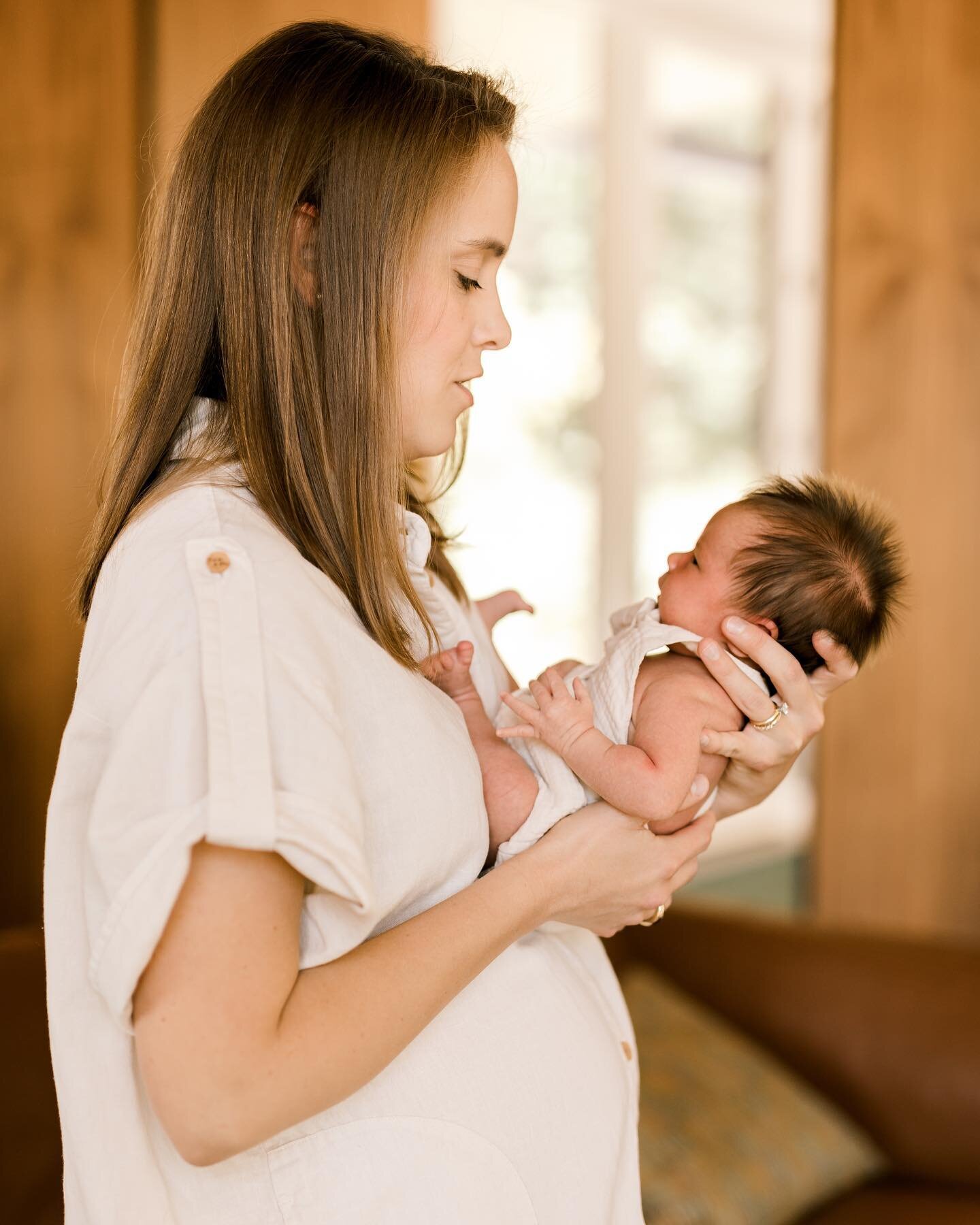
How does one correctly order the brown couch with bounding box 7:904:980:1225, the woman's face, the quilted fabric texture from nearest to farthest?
the woman's face, the quilted fabric texture, the brown couch with bounding box 7:904:980:1225

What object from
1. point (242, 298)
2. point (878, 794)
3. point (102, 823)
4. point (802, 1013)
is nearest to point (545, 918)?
point (102, 823)

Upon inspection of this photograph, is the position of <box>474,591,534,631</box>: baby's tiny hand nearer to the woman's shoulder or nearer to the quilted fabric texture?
the woman's shoulder

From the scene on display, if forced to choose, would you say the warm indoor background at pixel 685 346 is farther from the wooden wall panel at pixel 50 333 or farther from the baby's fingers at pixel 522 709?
the baby's fingers at pixel 522 709

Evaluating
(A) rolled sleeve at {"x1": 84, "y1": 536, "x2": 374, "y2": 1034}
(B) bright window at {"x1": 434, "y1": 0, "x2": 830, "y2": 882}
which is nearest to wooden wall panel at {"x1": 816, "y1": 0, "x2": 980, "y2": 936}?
(B) bright window at {"x1": 434, "y1": 0, "x2": 830, "y2": 882}

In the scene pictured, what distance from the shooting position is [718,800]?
4.60 feet

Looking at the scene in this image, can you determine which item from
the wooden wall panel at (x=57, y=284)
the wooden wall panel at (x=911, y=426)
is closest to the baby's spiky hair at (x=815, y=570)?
the wooden wall panel at (x=57, y=284)

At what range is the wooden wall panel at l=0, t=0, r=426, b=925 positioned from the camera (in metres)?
2.42

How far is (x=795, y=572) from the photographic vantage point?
1.34m

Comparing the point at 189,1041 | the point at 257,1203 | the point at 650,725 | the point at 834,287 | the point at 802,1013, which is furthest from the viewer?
the point at 834,287

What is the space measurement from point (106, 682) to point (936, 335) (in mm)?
2954

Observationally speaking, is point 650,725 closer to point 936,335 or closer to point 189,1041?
point 189,1041

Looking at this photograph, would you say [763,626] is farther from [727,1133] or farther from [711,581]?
[727,1133]

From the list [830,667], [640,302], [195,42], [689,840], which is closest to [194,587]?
[689,840]

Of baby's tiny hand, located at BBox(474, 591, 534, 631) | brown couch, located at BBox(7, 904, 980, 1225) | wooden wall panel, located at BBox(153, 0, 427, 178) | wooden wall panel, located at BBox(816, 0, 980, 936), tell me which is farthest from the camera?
wooden wall panel, located at BBox(816, 0, 980, 936)
